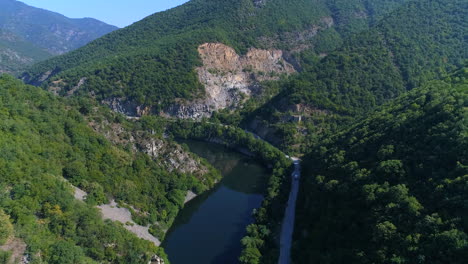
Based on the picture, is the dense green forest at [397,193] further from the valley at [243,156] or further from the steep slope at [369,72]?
the steep slope at [369,72]

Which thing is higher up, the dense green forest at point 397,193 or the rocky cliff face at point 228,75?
the rocky cliff face at point 228,75

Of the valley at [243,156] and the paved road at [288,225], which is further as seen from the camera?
the paved road at [288,225]

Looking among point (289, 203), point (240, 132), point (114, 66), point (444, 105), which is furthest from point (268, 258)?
point (114, 66)

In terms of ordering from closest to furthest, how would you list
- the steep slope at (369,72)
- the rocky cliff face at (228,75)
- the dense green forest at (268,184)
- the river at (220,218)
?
the dense green forest at (268,184) → the river at (220,218) → the steep slope at (369,72) → the rocky cliff face at (228,75)

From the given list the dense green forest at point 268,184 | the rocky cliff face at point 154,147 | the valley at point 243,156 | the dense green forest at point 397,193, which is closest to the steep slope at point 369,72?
the valley at point 243,156

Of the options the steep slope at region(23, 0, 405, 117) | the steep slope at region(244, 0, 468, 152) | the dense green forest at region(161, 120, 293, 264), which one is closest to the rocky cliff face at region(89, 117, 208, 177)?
the dense green forest at region(161, 120, 293, 264)

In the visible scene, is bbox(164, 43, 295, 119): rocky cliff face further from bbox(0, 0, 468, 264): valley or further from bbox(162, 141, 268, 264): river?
bbox(162, 141, 268, 264): river

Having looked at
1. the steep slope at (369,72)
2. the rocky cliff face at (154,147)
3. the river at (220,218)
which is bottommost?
the river at (220,218)

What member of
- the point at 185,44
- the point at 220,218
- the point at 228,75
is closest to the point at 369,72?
the point at 228,75

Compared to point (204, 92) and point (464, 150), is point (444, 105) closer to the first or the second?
point (464, 150)
